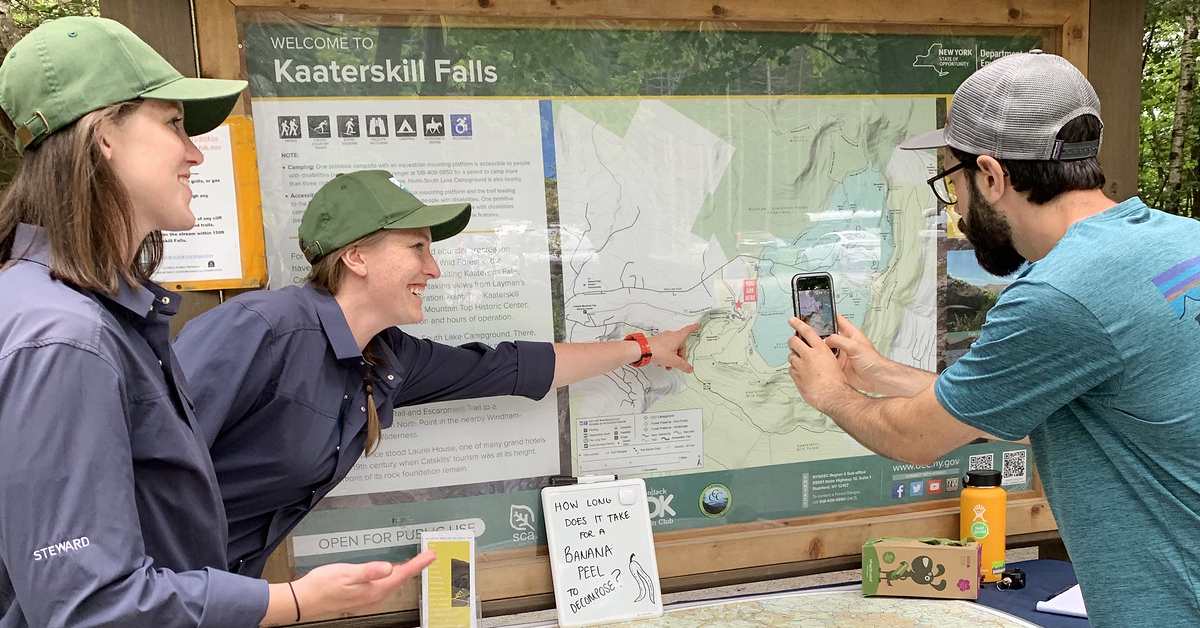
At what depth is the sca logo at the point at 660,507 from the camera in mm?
2510

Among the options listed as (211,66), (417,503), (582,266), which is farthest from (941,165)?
(211,66)

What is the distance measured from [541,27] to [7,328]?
165 cm

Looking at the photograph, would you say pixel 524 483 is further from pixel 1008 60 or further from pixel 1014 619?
pixel 1008 60

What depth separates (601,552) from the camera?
2.37m

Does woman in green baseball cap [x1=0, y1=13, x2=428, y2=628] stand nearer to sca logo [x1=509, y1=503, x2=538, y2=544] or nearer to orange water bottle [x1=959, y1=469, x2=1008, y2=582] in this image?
sca logo [x1=509, y1=503, x2=538, y2=544]

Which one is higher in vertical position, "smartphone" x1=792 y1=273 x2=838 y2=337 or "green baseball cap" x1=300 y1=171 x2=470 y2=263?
"green baseball cap" x1=300 y1=171 x2=470 y2=263

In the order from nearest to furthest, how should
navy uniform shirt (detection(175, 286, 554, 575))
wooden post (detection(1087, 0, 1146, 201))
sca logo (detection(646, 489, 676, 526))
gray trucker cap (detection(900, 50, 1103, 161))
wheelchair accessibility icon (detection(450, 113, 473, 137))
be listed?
1. gray trucker cap (detection(900, 50, 1103, 161))
2. navy uniform shirt (detection(175, 286, 554, 575))
3. wheelchair accessibility icon (detection(450, 113, 473, 137))
4. sca logo (detection(646, 489, 676, 526))
5. wooden post (detection(1087, 0, 1146, 201))

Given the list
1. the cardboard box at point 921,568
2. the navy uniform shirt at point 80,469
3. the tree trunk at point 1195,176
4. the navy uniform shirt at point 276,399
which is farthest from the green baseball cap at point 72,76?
the tree trunk at point 1195,176

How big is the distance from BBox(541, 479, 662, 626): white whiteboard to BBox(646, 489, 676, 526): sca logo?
0.28ft

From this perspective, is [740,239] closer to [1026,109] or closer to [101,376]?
[1026,109]

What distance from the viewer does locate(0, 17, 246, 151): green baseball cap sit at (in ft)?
3.53

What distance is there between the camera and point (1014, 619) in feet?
7.47

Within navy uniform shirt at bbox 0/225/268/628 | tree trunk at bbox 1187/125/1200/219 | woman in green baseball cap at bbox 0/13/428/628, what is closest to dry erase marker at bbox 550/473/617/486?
woman in green baseball cap at bbox 0/13/428/628

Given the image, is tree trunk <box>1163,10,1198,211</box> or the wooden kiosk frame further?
tree trunk <box>1163,10,1198,211</box>
